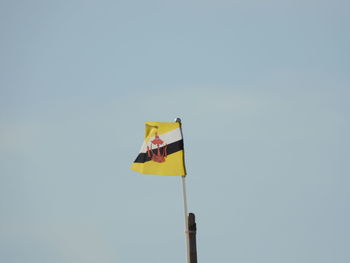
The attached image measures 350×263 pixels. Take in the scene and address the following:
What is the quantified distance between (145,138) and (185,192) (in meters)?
2.91

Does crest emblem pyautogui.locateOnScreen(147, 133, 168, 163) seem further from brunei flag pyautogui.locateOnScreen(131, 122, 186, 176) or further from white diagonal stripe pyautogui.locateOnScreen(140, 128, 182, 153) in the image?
white diagonal stripe pyautogui.locateOnScreen(140, 128, 182, 153)

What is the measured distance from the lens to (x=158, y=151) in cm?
2195

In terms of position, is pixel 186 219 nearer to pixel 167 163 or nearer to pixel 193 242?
pixel 193 242

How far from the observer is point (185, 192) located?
20.9 metres

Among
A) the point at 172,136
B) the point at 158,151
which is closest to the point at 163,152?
the point at 158,151

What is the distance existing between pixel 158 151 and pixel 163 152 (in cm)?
20

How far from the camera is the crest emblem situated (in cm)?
2192

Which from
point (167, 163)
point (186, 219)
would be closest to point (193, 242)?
point (186, 219)

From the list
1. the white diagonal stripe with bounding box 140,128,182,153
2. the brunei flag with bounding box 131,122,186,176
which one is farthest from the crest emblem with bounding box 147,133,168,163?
the white diagonal stripe with bounding box 140,128,182,153

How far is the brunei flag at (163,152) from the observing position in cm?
2183

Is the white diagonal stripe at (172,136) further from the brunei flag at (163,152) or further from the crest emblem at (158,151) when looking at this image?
the crest emblem at (158,151)

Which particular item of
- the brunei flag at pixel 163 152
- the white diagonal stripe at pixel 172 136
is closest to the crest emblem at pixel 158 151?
the brunei flag at pixel 163 152

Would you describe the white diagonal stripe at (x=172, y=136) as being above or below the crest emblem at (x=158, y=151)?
above

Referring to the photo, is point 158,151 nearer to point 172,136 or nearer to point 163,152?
point 163,152
